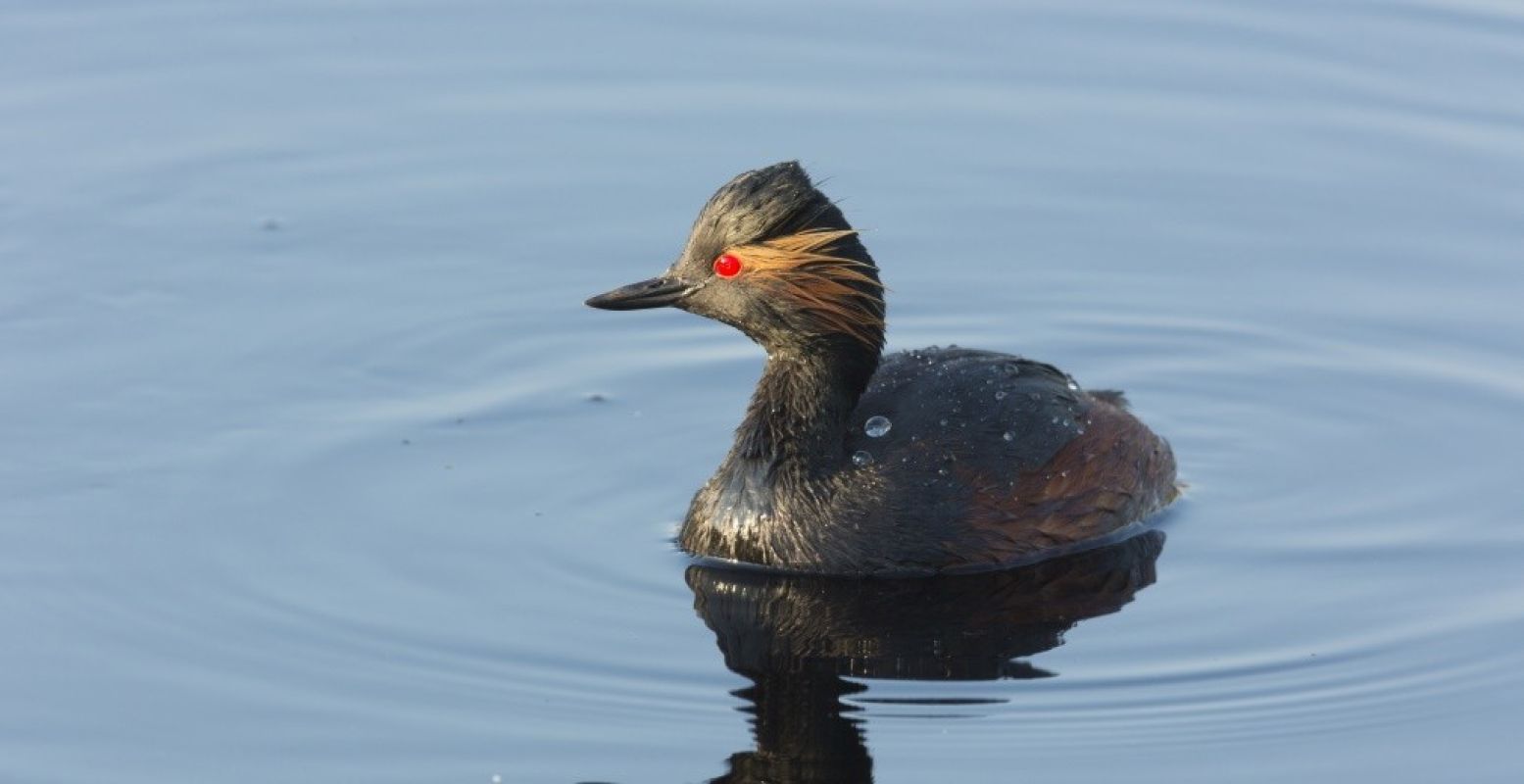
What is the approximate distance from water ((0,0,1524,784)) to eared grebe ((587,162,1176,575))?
0.82 ft

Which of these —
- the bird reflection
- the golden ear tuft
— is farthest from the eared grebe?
the bird reflection

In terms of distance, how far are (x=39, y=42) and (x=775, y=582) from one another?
7.75 m

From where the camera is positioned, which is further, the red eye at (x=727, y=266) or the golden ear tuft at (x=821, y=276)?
the red eye at (x=727, y=266)

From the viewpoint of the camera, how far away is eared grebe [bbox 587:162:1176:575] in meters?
11.7

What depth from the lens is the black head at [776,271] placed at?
459 inches

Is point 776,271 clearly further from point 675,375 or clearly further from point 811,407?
point 675,375

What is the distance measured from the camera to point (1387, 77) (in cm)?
1689

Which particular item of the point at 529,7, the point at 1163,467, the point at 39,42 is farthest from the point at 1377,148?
the point at 39,42

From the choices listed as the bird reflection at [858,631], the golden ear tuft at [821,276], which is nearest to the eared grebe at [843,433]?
the golden ear tuft at [821,276]

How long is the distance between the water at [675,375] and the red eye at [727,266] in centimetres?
127

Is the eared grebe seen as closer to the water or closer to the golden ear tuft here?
the golden ear tuft

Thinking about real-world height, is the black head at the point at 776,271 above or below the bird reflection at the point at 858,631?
above

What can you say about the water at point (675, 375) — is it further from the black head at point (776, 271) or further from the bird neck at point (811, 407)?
the black head at point (776, 271)

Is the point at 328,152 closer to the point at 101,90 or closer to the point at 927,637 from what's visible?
the point at 101,90
